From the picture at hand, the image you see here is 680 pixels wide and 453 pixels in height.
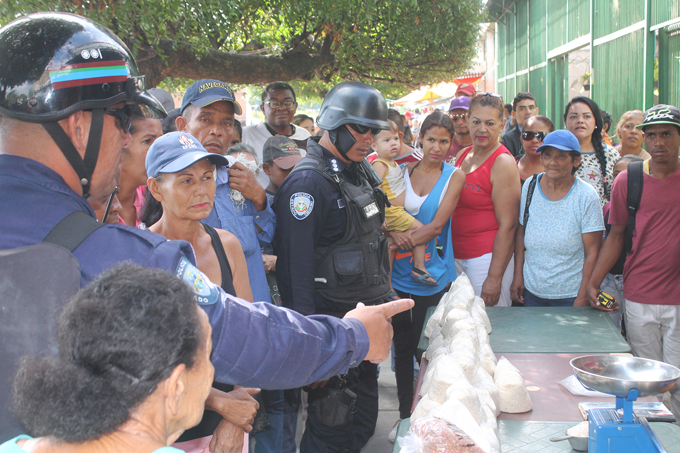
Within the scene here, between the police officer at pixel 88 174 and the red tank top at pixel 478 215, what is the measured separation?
2.90 metres

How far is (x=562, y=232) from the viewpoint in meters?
3.60

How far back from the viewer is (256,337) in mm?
1322

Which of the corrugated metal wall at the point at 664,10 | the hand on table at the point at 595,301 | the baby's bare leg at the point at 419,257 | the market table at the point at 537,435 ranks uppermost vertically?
the corrugated metal wall at the point at 664,10

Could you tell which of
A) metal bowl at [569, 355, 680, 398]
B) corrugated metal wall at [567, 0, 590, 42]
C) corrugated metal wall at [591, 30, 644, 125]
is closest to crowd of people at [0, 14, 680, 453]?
metal bowl at [569, 355, 680, 398]

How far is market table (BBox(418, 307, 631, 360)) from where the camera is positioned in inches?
112

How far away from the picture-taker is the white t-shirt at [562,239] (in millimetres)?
3584

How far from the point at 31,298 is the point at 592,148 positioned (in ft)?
15.2

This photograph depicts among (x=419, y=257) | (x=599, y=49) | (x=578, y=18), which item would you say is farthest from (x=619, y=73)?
(x=419, y=257)

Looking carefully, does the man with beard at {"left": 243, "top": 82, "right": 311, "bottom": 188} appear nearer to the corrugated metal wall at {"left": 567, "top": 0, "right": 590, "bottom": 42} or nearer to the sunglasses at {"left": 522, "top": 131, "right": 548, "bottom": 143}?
the sunglasses at {"left": 522, "top": 131, "right": 548, "bottom": 143}

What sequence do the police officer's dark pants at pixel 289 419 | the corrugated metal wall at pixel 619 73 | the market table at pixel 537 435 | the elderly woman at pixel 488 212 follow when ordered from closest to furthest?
1. the market table at pixel 537 435
2. the police officer's dark pants at pixel 289 419
3. the elderly woman at pixel 488 212
4. the corrugated metal wall at pixel 619 73

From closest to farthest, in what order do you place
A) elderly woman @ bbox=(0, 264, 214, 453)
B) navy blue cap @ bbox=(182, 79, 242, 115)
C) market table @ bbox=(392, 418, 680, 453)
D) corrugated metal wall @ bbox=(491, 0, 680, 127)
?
elderly woman @ bbox=(0, 264, 214, 453) < market table @ bbox=(392, 418, 680, 453) < navy blue cap @ bbox=(182, 79, 242, 115) < corrugated metal wall @ bbox=(491, 0, 680, 127)

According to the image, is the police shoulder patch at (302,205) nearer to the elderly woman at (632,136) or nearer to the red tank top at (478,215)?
the red tank top at (478,215)

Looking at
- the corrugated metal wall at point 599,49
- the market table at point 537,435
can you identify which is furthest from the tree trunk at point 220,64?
the corrugated metal wall at point 599,49

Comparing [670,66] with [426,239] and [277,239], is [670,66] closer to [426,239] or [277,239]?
[426,239]
